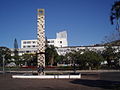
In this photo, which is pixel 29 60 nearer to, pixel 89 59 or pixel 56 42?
pixel 89 59

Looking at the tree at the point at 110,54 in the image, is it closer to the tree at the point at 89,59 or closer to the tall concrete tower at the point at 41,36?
the tree at the point at 89,59

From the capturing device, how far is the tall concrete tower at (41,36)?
107 ft

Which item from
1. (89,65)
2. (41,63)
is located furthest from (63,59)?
(41,63)

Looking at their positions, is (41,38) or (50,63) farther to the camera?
(50,63)

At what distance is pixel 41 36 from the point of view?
108 ft

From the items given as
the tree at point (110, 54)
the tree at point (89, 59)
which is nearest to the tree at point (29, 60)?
the tree at point (110, 54)

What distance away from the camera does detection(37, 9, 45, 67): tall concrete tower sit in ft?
107

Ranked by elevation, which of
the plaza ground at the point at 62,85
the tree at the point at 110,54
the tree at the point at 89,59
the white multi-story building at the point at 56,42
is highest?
the white multi-story building at the point at 56,42

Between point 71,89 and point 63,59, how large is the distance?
2935 inches

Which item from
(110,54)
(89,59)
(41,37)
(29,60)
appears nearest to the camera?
(41,37)

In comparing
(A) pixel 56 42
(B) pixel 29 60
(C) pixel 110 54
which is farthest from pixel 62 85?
(A) pixel 56 42

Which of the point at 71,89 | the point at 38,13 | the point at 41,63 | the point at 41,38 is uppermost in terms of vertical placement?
the point at 38,13

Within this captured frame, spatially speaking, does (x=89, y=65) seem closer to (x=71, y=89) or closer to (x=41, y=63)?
(x=41, y=63)

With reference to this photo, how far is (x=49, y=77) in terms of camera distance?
1172 inches
